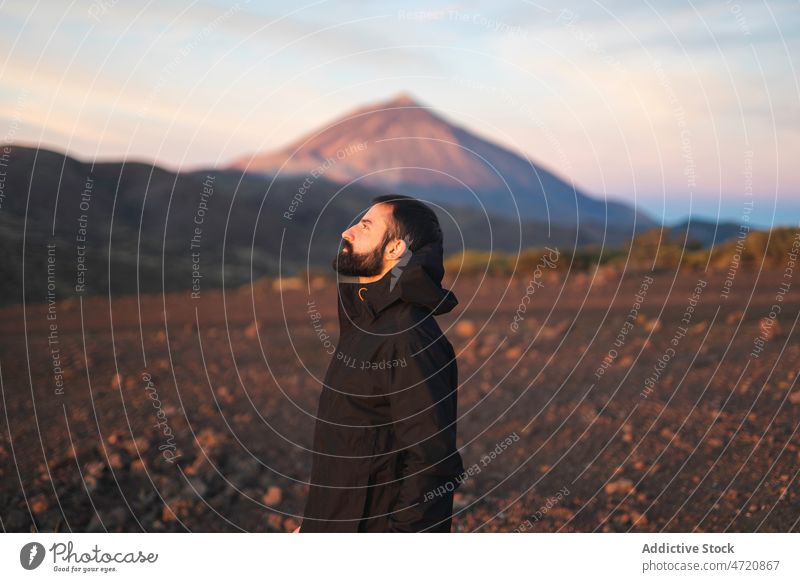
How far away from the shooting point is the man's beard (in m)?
3.80

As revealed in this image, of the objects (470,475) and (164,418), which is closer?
(470,475)

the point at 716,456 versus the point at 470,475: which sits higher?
the point at 716,456

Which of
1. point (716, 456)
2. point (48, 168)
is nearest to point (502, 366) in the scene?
point (716, 456)

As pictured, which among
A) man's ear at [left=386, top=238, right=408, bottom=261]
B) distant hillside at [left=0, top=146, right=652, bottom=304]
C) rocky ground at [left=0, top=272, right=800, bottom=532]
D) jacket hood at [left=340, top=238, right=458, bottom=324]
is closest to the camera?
jacket hood at [left=340, top=238, right=458, bottom=324]

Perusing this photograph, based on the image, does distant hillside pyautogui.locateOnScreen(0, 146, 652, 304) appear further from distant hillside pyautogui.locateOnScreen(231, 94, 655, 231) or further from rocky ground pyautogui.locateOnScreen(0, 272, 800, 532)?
rocky ground pyautogui.locateOnScreen(0, 272, 800, 532)

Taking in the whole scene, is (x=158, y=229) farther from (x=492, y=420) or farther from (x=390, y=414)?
(x=390, y=414)

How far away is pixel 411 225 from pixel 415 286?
0.92 feet

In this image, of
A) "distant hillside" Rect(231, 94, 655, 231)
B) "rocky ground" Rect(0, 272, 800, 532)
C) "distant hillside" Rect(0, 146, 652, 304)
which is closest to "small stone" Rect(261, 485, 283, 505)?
"rocky ground" Rect(0, 272, 800, 532)

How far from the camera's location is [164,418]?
9070mm

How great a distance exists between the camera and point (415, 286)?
3660mm

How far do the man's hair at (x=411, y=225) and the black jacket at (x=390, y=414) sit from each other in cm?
6

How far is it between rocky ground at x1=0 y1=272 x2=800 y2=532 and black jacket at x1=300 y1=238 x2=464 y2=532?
3.32 m
